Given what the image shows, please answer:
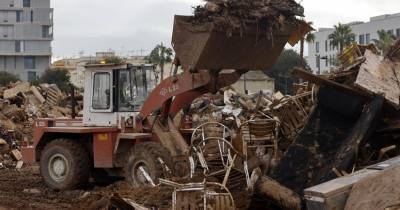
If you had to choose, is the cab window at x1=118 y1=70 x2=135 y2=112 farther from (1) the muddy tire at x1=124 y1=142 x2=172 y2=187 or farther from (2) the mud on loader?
(1) the muddy tire at x1=124 y1=142 x2=172 y2=187

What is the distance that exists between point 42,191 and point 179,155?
3.98 m

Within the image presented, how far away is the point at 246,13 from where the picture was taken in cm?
1111

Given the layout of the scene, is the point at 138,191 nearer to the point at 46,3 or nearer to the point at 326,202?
the point at 326,202

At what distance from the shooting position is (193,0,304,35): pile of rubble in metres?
11.0

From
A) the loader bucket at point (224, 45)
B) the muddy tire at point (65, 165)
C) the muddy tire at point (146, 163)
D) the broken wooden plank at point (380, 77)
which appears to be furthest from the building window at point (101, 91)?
the broken wooden plank at point (380, 77)

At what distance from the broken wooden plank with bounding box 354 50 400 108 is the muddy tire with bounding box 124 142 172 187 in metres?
3.95

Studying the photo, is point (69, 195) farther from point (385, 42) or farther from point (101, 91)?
point (385, 42)

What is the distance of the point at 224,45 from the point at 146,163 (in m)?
2.51

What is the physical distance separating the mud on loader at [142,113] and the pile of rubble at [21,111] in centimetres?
547

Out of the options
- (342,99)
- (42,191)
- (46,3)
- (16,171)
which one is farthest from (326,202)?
(46,3)

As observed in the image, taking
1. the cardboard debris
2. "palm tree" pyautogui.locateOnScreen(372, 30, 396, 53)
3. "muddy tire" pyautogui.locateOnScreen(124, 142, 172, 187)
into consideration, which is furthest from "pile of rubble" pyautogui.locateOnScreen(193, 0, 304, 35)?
the cardboard debris

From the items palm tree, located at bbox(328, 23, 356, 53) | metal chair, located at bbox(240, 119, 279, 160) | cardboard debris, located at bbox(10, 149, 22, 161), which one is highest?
palm tree, located at bbox(328, 23, 356, 53)

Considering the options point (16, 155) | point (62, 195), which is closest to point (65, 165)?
point (62, 195)

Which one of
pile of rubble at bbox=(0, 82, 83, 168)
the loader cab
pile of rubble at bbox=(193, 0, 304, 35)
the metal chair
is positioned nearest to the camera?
the metal chair
